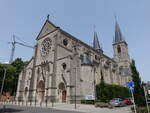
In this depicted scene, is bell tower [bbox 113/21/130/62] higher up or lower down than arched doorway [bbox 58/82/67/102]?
higher up

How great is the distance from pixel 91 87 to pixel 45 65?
12.3m

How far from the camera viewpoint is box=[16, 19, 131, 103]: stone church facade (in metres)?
29.2

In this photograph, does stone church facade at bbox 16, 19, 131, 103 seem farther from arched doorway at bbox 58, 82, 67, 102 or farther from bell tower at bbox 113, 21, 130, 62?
bell tower at bbox 113, 21, 130, 62

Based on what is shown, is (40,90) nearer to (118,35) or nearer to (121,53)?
(121,53)

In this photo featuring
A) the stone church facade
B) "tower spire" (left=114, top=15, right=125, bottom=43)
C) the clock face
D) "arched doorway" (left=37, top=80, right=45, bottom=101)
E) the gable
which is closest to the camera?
the stone church facade

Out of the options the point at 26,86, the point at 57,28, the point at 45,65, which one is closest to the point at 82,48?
the point at 57,28

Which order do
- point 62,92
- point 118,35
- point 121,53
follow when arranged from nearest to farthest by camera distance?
1. point 62,92
2. point 121,53
3. point 118,35

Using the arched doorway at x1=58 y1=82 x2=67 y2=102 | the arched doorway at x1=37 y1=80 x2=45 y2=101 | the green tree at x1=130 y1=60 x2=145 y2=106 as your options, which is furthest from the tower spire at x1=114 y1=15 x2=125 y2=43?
the green tree at x1=130 y1=60 x2=145 y2=106

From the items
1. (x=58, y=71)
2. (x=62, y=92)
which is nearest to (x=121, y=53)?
(x=58, y=71)

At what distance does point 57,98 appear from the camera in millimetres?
29656

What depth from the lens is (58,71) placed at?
3133cm

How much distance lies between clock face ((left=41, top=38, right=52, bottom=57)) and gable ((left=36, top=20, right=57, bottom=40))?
255 cm

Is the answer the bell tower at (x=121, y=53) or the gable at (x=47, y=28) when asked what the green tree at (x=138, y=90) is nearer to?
the gable at (x=47, y=28)

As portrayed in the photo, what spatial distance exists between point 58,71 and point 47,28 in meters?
14.6
